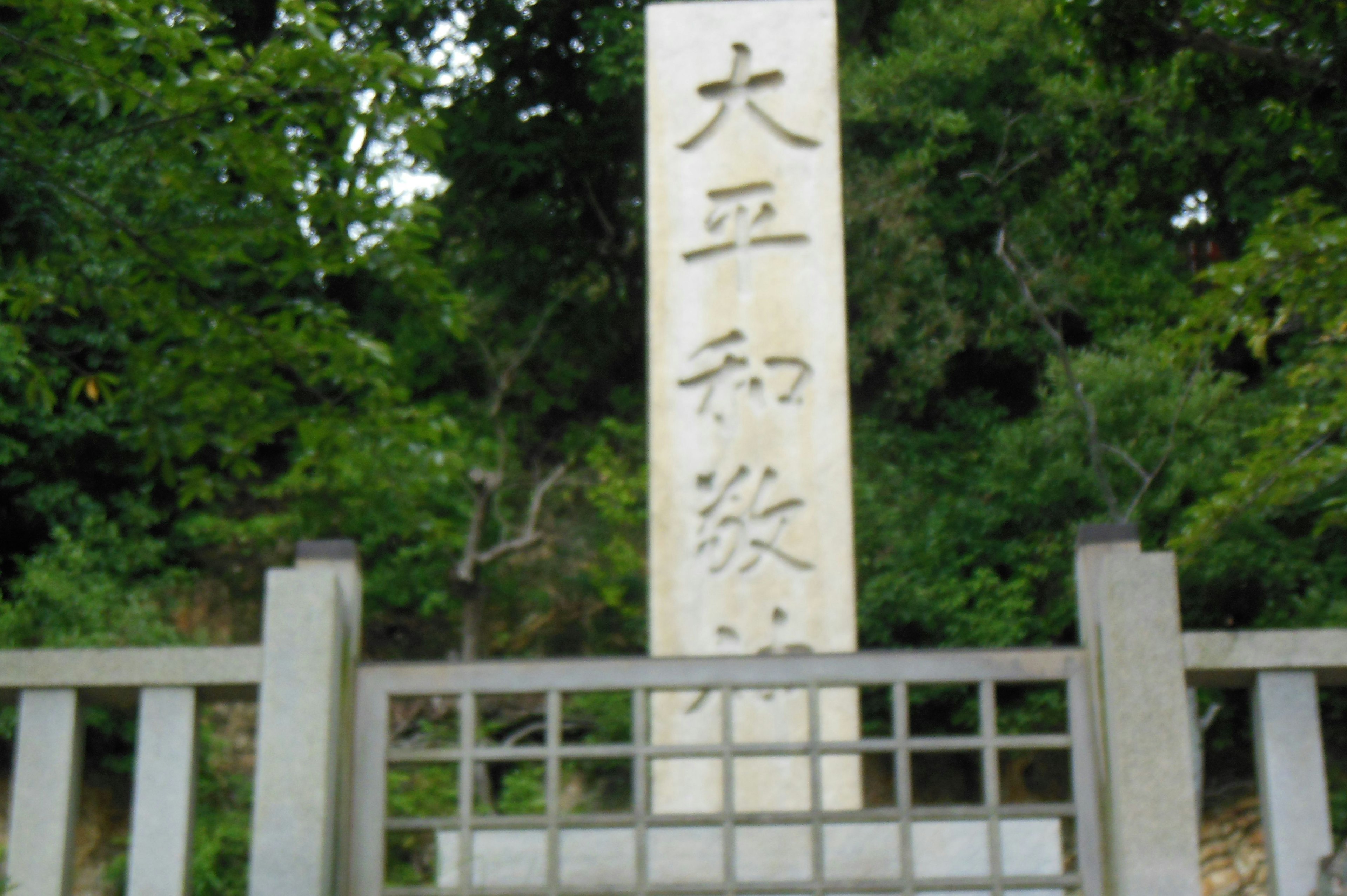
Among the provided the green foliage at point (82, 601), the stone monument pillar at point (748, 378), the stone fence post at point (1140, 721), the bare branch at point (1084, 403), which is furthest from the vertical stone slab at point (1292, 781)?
the green foliage at point (82, 601)

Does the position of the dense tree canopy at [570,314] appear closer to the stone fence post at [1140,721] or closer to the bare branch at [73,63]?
the bare branch at [73,63]

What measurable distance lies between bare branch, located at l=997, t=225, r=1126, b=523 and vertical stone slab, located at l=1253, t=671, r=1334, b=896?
4.96m

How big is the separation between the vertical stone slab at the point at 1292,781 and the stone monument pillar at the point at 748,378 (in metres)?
1.54

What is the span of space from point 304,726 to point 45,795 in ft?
1.72

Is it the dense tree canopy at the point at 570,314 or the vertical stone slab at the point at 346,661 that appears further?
the dense tree canopy at the point at 570,314

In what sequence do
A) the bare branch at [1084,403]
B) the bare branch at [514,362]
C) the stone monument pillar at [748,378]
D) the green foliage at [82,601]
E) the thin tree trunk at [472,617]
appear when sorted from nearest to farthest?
the stone monument pillar at [748,378]
the green foliage at [82,601]
the bare branch at [1084,403]
the thin tree trunk at [472,617]
the bare branch at [514,362]

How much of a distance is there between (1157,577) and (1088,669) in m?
0.22

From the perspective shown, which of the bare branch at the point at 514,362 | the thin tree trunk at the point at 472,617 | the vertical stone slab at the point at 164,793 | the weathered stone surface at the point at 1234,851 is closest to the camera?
the vertical stone slab at the point at 164,793

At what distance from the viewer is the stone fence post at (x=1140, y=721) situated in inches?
99.3

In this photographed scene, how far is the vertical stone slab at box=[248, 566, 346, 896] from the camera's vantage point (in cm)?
255

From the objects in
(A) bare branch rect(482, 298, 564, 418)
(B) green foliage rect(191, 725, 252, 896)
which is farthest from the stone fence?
(A) bare branch rect(482, 298, 564, 418)

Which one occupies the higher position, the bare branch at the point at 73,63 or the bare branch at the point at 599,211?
the bare branch at the point at 599,211

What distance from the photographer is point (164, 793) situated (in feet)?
8.79

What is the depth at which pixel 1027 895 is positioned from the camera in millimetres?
2848
